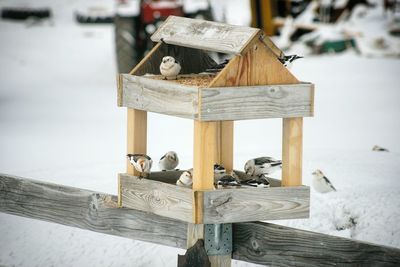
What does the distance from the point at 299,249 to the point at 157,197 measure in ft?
2.41

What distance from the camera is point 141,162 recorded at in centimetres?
425

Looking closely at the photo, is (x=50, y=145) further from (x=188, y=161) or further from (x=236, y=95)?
(x=236, y=95)

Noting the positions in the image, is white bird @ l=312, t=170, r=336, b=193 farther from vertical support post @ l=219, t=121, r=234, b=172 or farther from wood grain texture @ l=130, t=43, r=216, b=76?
wood grain texture @ l=130, t=43, r=216, b=76

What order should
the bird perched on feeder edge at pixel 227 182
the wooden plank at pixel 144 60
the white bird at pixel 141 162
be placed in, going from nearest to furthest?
the bird perched on feeder edge at pixel 227 182
the white bird at pixel 141 162
the wooden plank at pixel 144 60

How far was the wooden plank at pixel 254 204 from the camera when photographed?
156 inches

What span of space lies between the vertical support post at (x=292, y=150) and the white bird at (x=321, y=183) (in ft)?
6.33

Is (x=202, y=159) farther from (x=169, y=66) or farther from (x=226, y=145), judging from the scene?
(x=226, y=145)

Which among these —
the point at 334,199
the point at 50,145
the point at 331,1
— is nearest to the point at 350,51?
the point at 331,1

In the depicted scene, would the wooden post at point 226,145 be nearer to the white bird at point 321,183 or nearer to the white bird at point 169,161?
the white bird at point 169,161

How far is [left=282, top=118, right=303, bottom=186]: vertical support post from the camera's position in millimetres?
4027

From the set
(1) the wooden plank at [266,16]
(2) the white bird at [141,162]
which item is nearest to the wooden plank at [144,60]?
(2) the white bird at [141,162]

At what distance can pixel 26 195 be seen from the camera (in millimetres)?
4855

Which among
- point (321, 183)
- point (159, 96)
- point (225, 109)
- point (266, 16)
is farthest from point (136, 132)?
point (266, 16)

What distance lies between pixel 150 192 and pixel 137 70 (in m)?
0.65
